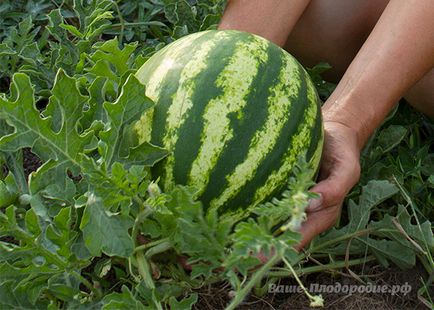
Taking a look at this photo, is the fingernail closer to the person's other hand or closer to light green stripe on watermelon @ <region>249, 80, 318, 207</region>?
the person's other hand

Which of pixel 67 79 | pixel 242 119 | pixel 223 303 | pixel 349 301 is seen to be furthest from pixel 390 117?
pixel 67 79

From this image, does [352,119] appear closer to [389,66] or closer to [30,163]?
[389,66]

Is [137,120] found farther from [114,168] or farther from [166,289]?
[166,289]

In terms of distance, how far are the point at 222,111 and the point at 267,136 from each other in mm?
111

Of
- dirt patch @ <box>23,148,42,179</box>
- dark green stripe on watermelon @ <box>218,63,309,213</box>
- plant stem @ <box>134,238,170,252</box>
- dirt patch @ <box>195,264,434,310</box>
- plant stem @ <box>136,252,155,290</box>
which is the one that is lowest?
dirt patch @ <box>23,148,42,179</box>

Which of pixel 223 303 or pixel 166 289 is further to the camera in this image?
pixel 223 303

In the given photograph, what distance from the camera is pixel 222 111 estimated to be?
1753 millimetres

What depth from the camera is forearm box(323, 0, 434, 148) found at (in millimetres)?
2271

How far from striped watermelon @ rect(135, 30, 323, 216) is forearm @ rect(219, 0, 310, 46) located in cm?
78

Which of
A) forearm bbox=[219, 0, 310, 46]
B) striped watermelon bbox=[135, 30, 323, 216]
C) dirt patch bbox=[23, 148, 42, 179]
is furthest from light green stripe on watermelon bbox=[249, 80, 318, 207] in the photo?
dirt patch bbox=[23, 148, 42, 179]

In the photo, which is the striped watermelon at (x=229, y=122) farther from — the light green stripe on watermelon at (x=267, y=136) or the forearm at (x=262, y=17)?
the forearm at (x=262, y=17)

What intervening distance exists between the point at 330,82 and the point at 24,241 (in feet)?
4.94

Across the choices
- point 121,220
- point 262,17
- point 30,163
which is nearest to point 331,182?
point 121,220

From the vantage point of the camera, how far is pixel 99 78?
195 cm
